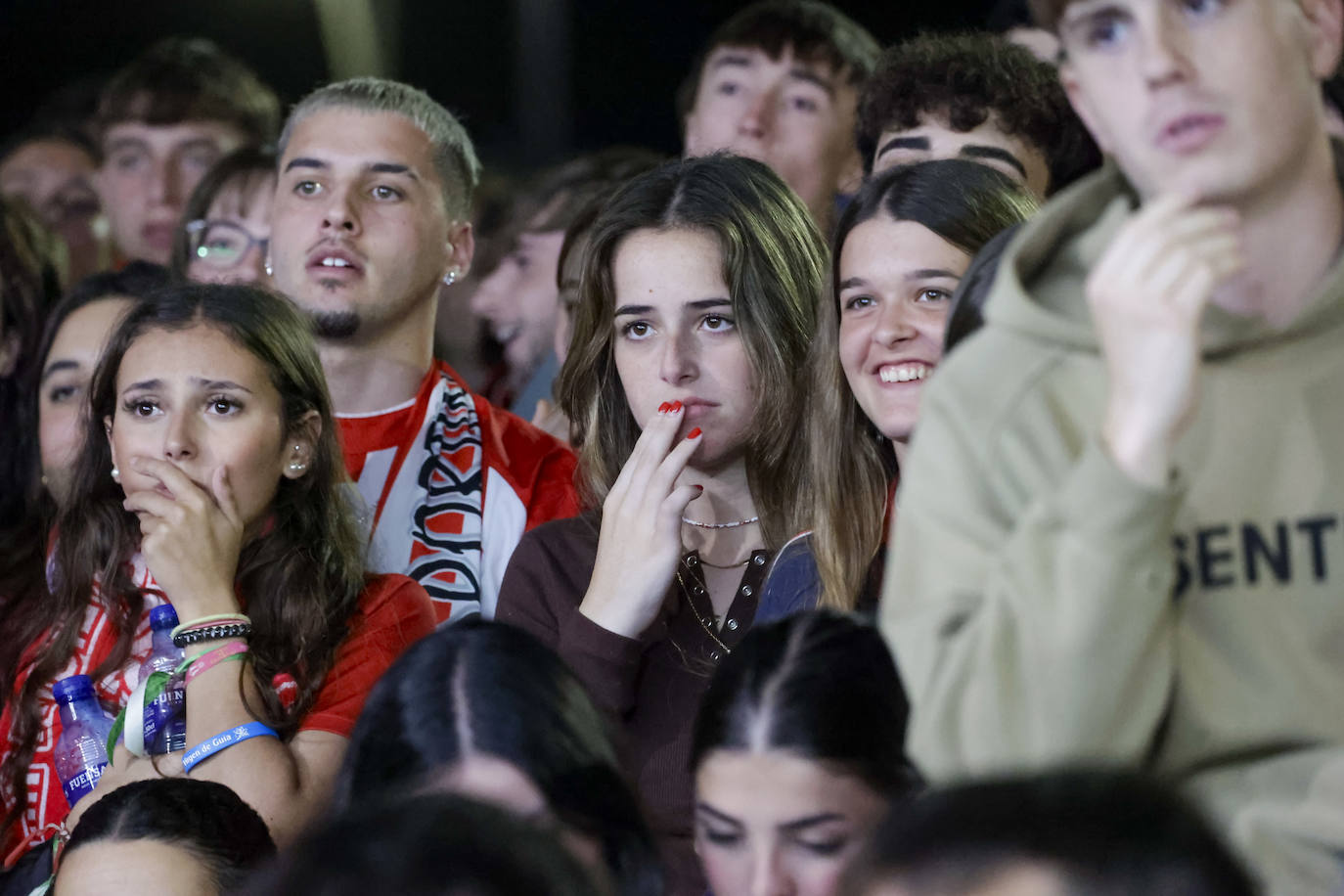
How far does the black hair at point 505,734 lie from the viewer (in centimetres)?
170

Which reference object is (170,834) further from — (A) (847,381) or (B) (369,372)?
(B) (369,372)

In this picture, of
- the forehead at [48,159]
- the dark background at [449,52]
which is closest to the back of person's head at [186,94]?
the forehead at [48,159]

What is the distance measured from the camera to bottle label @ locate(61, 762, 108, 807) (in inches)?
101

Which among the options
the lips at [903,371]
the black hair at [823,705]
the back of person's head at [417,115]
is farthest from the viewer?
the back of person's head at [417,115]

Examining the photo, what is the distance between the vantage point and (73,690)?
102 inches

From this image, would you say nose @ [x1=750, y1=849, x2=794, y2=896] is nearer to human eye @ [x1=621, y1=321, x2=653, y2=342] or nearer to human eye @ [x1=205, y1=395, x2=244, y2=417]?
human eye @ [x1=621, y1=321, x2=653, y2=342]

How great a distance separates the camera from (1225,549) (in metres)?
1.36

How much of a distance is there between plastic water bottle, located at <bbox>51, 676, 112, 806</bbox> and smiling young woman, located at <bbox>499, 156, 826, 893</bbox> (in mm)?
624

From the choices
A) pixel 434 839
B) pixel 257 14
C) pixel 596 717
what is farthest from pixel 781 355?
pixel 257 14

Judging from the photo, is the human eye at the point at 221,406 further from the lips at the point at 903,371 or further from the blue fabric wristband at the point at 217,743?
the lips at the point at 903,371

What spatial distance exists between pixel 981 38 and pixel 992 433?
70.8 inches

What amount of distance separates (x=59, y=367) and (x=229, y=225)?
24.8 inches

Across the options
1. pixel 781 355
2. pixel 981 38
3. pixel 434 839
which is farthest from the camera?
pixel 981 38

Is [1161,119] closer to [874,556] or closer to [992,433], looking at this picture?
[992,433]
